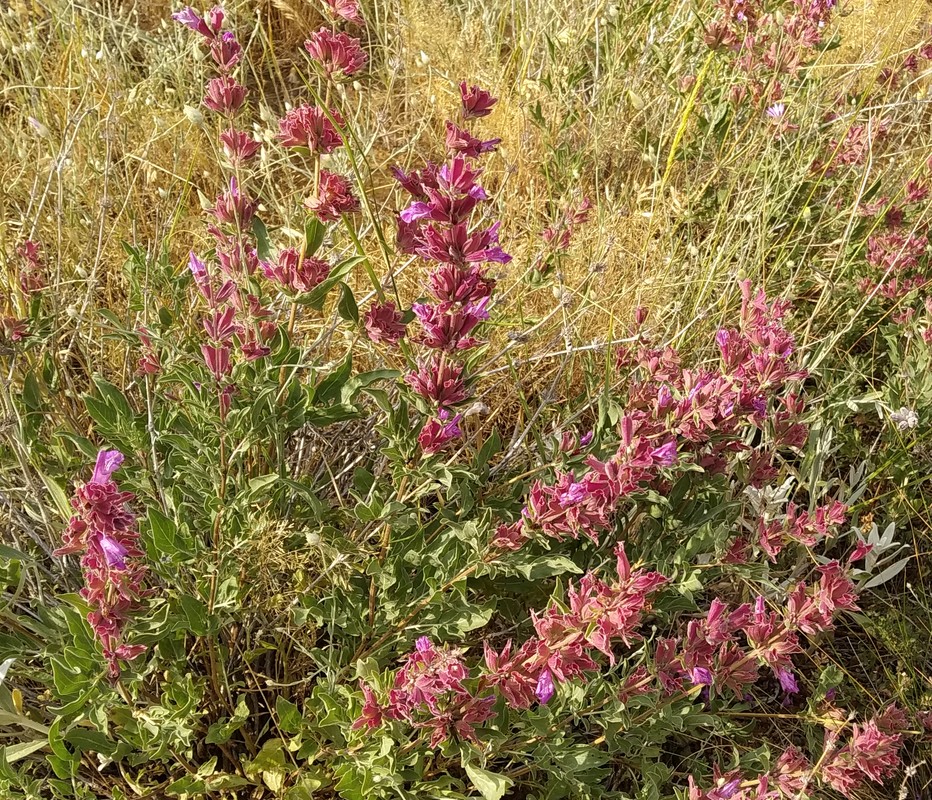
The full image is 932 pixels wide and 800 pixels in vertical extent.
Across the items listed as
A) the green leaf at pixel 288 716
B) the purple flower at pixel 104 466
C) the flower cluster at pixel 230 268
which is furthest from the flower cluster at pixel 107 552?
the green leaf at pixel 288 716

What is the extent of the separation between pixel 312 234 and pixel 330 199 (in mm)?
70

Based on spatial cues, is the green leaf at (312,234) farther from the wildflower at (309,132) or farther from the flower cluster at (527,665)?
the flower cluster at (527,665)

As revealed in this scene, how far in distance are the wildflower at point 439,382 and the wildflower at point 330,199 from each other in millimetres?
299

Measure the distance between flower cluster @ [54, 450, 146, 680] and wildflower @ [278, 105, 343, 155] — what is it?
0.60 metres

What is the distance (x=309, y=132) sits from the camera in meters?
1.39

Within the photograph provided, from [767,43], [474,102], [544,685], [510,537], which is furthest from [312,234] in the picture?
[767,43]

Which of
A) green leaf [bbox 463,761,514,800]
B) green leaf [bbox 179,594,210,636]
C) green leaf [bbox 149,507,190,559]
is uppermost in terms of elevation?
green leaf [bbox 149,507,190,559]

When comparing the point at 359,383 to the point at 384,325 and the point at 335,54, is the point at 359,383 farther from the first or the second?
the point at 335,54

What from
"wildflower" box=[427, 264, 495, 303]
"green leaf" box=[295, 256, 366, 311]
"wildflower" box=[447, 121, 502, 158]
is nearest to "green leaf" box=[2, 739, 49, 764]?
"green leaf" box=[295, 256, 366, 311]

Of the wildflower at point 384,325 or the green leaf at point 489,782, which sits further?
the wildflower at point 384,325

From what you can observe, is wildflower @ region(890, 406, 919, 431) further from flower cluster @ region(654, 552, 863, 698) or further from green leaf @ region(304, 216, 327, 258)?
green leaf @ region(304, 216, 327, 258)

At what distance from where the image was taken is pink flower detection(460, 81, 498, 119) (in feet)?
4.93

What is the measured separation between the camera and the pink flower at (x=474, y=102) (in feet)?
4.93

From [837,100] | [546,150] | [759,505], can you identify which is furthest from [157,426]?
[837,100]
